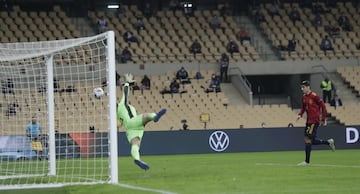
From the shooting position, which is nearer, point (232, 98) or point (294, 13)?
point (232, 98)

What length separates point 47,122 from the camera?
21.2m

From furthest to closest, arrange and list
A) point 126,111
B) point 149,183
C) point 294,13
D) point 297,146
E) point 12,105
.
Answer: point 294,13, point 297,146, point 12,105, point 126,111, point 149,183

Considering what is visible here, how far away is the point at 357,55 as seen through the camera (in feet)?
160

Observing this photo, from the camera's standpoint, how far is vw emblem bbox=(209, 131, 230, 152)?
113 ft

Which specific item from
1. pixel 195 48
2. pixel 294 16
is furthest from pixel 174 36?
pixel 294 16

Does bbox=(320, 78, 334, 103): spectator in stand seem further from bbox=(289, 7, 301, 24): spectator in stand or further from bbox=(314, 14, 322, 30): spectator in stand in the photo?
bbox=(289, 7, 301, 24): spectator in stand

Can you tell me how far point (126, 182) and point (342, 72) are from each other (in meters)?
31.4

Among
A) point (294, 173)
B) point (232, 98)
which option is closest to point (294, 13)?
point (232, 98)

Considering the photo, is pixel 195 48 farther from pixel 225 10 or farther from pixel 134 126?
pixel 134 126

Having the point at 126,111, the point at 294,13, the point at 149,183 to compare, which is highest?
the point at 294,13

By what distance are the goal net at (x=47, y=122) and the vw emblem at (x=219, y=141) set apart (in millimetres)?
6110

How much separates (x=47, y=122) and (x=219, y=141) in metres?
14.2

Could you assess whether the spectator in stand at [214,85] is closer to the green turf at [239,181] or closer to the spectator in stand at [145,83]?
the spectator in stand at [145,83]

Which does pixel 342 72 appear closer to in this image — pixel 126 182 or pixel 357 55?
pixel 357 55
